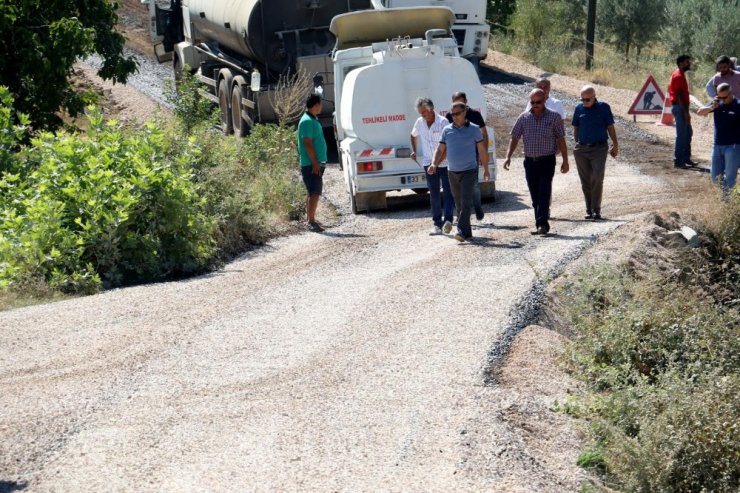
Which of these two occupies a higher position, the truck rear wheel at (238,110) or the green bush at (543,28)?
the green bush at (543,28)

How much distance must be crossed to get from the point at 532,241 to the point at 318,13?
31.6 feet

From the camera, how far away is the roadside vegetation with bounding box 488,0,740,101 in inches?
1341

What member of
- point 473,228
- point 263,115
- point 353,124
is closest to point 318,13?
point 263,115

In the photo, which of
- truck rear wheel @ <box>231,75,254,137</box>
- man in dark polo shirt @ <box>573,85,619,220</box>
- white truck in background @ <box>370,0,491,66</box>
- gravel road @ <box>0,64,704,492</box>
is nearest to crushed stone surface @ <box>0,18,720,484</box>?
gravel road @ <box>0,64,704,492</box>

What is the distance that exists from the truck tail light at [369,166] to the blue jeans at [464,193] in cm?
259

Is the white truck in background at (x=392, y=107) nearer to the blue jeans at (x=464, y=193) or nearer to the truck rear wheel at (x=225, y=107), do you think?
the blue jeans at (x=464, y=193)

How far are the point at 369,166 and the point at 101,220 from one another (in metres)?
4.53

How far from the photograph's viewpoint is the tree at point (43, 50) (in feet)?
58.4

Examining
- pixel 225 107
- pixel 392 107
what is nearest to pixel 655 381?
pixel 392 107

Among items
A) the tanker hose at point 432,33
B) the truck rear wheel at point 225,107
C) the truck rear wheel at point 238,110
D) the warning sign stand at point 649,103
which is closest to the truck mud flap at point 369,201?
the tanker hose at point 432,33

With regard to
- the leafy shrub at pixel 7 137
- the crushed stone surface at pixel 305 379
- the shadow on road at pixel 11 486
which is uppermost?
the leafy shrub at pixel 7 137

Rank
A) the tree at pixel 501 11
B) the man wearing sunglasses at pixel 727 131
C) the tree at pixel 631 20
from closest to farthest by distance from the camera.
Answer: the man wearing sunglasses at pixel 727 131
the tree at pixel 631 20
the tree at pixel 501 11

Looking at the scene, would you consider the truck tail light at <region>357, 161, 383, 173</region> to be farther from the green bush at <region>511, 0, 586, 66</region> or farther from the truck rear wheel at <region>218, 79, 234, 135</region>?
the green bush at <region>511, 0, 586, 66</region>

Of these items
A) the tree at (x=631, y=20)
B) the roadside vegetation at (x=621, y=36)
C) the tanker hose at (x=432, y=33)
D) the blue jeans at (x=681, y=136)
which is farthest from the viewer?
the tree at (x=631, y=20)
